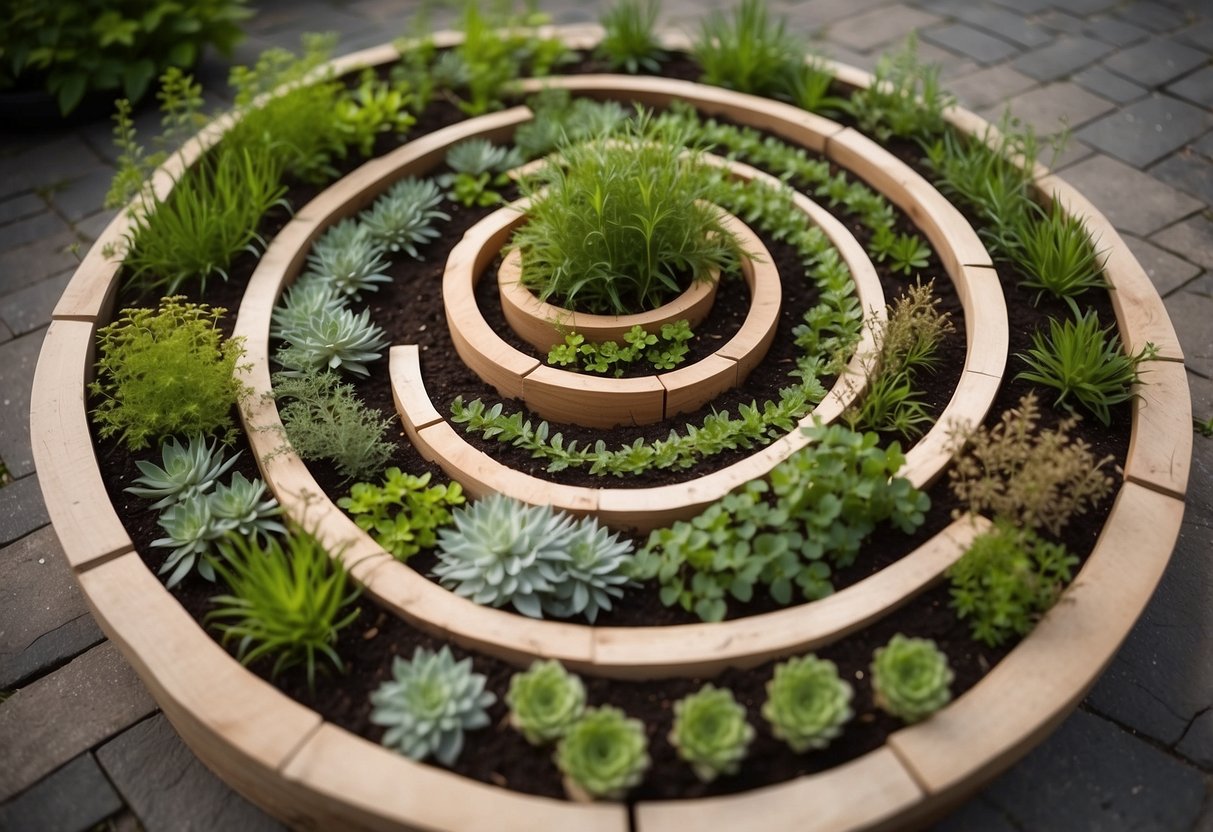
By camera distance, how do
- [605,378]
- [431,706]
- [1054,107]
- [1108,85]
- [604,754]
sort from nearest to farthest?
[604,754]
[431,706]
[605,378]
[1054,107]
[1108,85]

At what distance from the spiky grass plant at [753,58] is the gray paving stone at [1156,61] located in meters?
1.98

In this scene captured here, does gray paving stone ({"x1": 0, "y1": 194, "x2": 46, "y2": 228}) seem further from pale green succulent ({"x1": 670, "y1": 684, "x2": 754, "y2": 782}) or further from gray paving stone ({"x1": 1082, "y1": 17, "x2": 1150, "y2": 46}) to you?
gray paving stone ({"x1": 1082, "y1": 17, "x2": 1150, "y2": 46})

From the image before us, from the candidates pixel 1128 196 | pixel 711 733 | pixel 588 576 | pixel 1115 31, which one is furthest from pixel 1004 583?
pixel 1115 31

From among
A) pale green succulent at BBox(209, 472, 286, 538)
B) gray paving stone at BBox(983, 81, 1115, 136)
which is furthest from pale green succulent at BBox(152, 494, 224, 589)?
gray paving stone at BBox(983, 81, 1115, 136)

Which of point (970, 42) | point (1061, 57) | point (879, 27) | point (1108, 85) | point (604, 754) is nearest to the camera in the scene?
point (604, 754)

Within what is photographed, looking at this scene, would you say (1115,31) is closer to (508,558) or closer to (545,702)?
(508,558)

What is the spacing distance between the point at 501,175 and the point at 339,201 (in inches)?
27.1

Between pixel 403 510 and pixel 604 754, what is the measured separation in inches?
39.7

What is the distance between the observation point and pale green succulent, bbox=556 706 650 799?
2.06 metres

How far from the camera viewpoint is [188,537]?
105 inches

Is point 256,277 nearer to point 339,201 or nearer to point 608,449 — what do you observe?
point 339,201

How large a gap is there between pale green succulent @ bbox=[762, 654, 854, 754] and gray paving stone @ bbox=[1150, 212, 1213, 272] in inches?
117

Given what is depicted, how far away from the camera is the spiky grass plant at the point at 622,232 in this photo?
3213 mm

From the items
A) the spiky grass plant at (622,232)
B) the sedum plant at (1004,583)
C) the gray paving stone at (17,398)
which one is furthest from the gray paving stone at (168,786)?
the sedum plant at (1004,583)
